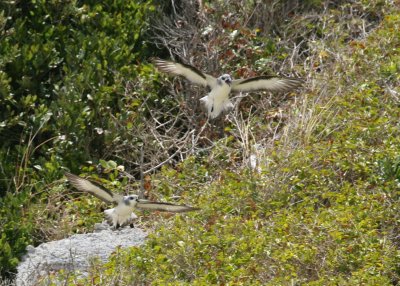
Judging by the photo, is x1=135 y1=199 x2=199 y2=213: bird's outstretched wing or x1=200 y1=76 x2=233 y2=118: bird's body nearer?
x1=135 y1=199 x2=199 y2=213: bird's outstretched wing

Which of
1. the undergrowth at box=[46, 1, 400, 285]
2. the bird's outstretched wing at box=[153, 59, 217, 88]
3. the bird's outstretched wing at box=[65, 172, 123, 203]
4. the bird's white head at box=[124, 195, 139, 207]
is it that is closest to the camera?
the undergrowth at box=[46, 1, 400, 285]

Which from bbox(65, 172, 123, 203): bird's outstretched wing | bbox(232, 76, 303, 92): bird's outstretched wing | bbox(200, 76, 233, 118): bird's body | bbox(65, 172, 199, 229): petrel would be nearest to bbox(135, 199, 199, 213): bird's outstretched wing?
bbox(65, 172, 199, 229): petrel

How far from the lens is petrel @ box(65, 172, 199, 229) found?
12.1 meters

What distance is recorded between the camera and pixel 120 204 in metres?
12.3

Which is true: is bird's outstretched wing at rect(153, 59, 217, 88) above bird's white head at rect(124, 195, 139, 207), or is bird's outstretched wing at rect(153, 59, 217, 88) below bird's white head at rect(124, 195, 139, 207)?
above

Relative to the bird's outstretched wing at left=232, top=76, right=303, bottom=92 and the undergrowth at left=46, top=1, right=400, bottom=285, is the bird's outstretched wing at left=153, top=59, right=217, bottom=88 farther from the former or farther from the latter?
the undergrowth at left=46, top=1, right=400, bottom=285

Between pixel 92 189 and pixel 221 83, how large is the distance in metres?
1.55

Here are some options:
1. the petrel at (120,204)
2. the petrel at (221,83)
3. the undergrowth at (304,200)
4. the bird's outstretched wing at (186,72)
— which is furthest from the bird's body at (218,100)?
the petrel at (120,204)

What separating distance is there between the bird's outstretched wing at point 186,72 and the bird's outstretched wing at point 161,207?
4.30 feet

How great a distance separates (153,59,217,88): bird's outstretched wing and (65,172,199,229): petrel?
126cm

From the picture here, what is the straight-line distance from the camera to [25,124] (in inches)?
542

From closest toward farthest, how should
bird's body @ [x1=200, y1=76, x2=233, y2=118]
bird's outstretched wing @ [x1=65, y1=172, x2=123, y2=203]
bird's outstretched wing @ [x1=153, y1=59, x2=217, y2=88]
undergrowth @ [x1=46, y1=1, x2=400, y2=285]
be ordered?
undergrowth @ [x1=46, y1=1, x2=400, y2=285], bird's outstretched wing @ [x1=65, y1=172, x2=123, y2=203], bird's outstretched wing @ [x1=153, y1=59, x2=217, y2=88], bird's body @ [x1=200, y1=76, x2=233, y2=118]

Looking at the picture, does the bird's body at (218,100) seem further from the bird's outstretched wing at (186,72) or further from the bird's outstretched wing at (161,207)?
the bird's outstretched wing at (161,207)

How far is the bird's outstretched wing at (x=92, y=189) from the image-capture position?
1235 centimetres
